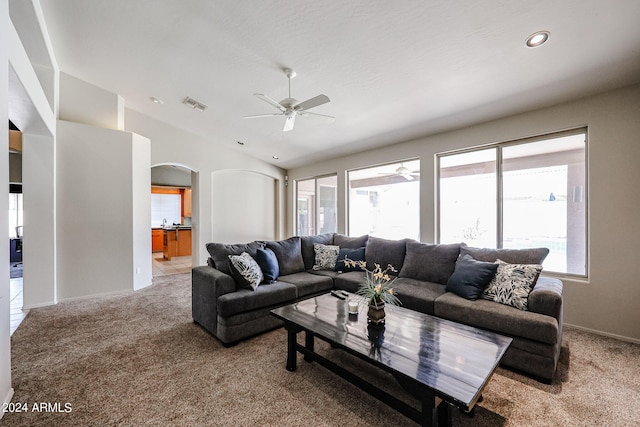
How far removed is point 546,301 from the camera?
2338 mm

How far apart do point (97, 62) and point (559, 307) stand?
20.5 feet

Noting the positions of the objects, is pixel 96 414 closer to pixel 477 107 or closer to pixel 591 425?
pixel 591 425

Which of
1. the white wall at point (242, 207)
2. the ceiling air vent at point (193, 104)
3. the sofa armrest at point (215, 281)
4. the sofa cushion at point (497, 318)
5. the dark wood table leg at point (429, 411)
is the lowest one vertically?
the dark wood table leg at point (429, 411)

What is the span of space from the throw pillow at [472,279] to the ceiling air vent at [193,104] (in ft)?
15.3

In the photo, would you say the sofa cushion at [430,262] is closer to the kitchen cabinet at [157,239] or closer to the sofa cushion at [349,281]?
the sofa cushion at [349,281]

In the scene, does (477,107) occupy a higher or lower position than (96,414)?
higher

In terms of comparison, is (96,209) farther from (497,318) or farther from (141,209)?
(497,318)

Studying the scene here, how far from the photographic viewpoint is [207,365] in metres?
2.42

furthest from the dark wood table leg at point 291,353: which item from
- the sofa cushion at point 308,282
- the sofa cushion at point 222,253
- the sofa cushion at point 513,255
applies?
the sofa cushion at point 513,255

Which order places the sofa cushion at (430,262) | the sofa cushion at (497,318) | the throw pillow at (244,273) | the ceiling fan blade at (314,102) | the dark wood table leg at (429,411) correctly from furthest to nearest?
1. the sofa cushion at (430,262)
2. the throw pillow at (244,273)
3. the ceiling fan blade at (314,102)
4. the sofa cushion at (497,318)
5. the dark wood table leg at (429,411)

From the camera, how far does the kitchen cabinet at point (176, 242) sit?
8.02 meters

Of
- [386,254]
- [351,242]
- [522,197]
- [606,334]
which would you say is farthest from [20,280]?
[606,334]

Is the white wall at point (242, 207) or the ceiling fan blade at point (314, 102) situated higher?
the ceiling fan blade at point (314, 102)

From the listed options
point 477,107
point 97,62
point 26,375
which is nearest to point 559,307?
point 477,107
